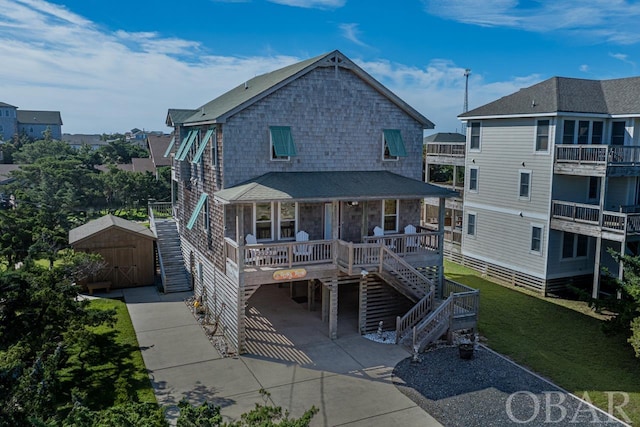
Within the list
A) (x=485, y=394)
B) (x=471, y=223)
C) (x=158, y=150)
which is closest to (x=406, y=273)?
(x=485, y=394)

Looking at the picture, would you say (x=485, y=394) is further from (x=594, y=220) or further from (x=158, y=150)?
(x=158, y=150)

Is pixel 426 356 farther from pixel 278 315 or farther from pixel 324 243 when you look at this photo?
pixel 278 315

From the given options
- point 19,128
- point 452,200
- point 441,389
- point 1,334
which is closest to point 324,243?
point 441,389

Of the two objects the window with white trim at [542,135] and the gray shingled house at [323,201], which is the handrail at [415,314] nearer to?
the gray shingled house at [323,201]

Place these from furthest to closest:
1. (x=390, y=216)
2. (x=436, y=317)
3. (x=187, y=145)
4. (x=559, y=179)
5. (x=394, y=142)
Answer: (x=559, y=179) < (x=187, y=145) < (x=390, y=216) < (x=394, y=142) < (x=436, y=317)

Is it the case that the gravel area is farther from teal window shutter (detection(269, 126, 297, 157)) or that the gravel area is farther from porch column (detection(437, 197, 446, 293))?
teal window shutter (detection(269, 126, 297, 157))

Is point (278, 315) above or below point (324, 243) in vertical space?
below

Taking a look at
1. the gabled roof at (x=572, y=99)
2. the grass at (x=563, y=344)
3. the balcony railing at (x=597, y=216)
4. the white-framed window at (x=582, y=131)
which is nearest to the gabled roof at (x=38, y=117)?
the gabled roof at (x=572, y=99)
